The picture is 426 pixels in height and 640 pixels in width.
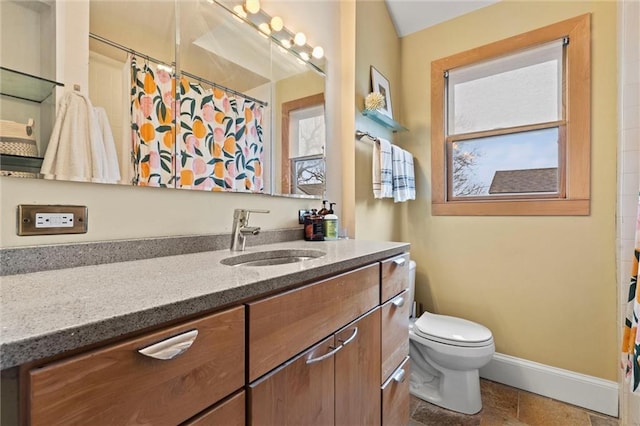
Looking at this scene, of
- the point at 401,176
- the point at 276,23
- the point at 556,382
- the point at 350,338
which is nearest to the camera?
the point at 350,338

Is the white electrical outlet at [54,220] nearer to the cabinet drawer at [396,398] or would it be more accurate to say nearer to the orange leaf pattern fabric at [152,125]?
the orange leaf pattern fabric at [152,125]

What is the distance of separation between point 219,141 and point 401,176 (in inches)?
50.3

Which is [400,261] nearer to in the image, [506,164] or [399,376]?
[399,376]

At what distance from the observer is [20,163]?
0.78 metres

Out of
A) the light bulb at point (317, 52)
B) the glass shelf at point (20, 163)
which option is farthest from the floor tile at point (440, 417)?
the light bulb at point (317, 52)

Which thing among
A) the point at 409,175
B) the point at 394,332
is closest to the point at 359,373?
the point at 394,332

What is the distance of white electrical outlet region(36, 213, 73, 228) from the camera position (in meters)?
0.81

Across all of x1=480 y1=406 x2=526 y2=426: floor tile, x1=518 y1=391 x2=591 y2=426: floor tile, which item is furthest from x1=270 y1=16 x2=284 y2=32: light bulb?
x1=518 y1=391 x2=591 y2=426: floor tile

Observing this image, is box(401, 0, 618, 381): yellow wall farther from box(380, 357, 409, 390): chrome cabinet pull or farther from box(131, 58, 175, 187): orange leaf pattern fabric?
box(131, 58, 175, 187): orange leaf pattern fabric

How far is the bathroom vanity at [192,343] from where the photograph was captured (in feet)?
1.39

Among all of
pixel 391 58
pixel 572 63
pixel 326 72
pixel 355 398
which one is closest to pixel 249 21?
pixel 326 72

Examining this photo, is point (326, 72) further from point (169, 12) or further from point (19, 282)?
point (19, 282)

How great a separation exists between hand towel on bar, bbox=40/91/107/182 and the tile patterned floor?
192 centimetres

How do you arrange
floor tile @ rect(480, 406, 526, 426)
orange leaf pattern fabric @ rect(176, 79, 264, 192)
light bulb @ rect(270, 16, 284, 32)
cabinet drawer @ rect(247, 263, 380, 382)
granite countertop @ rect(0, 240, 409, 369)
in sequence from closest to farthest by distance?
granite countertop @ rect(0, 240, 409, 369)
cabinet drawer @ rect(247, 263, 380, 382)
orange leaf pattern fabric @ rect(176, 79, 264, 192)
light bulb @ rect(270, 16, 284, 32)
floor tile @ rect(480, 406, 526, 426)
